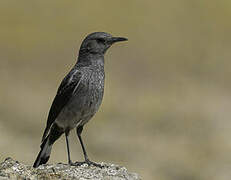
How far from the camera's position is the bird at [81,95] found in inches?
419

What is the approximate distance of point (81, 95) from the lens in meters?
10.7

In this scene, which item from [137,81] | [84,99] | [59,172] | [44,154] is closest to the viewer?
[59,172]

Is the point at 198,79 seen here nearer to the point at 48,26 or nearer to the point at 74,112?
the point at 48,26

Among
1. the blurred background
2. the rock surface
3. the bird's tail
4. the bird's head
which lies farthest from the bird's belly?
the blurred background

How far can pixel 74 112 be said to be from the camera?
10688 millimetres

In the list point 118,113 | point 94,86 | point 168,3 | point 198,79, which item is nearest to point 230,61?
point 198,79

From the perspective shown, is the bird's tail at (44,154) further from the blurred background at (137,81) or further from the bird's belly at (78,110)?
the blurred background at (137,81)

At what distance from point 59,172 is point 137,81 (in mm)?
20524

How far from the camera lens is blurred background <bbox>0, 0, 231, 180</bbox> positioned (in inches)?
878

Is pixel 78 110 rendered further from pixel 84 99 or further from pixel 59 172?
pixel 59 172

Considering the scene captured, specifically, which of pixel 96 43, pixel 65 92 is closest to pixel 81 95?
pixel 65 92

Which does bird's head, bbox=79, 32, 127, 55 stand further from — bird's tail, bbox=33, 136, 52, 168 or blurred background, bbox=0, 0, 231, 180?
blurred background, bbox=0, 0, 231, 180

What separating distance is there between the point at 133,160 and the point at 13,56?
10013 millimetres

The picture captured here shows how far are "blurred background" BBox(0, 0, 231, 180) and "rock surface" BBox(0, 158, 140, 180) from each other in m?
10.5
